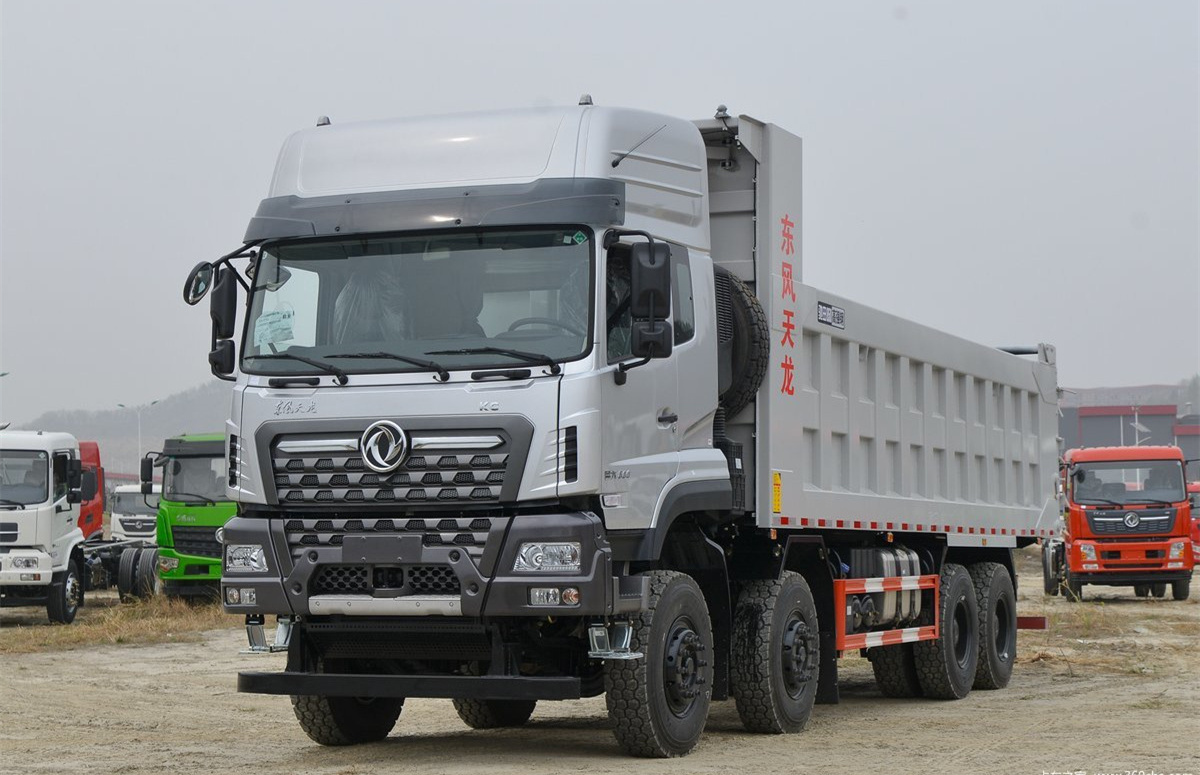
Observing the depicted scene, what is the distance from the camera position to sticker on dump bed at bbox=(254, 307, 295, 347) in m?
9.98

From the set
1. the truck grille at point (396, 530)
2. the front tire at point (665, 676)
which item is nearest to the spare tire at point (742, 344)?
the front tire at point (665, 676)

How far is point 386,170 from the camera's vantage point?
10281 mm

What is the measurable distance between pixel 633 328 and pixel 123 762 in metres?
4.07

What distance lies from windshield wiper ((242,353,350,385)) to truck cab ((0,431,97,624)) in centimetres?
1548

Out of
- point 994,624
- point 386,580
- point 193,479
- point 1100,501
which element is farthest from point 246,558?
point 1100,501

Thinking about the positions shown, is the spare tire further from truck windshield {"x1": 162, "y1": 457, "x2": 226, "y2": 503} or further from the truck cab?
truck windshield {"x1": 162, "y1": 457, "x2": 226, "y2": 503}

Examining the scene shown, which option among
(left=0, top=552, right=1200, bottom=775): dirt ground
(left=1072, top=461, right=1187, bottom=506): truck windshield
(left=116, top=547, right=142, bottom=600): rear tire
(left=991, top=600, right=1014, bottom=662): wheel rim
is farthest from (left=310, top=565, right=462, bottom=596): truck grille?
(left=1072, top=461, right=1187, bottom=506): truck windshield

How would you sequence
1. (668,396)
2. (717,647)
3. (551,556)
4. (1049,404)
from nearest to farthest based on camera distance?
1. (551,556)
2. (668,396)
3. (717,647)
4. (1049,404)

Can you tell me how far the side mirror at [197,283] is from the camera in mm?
10031

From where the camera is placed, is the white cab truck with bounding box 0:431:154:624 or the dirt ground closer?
the dirt ground

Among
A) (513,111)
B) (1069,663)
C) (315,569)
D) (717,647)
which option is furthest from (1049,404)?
(315,569)

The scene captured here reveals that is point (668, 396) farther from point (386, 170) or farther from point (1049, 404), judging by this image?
point (1049, 404)

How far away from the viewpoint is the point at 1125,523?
31.1 meters

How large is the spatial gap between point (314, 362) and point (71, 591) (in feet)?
55.4
